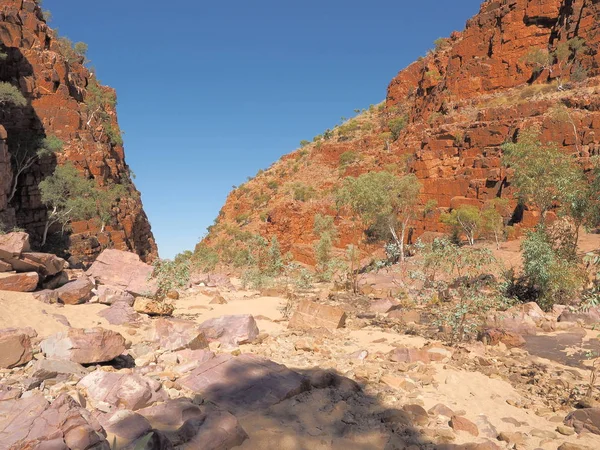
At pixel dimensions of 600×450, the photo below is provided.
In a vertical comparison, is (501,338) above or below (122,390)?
below

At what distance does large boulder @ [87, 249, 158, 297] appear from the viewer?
12375 millimetres

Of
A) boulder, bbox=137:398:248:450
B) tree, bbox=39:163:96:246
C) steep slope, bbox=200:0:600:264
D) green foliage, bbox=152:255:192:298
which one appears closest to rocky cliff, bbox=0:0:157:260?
tree, bbox=39:163:96:246

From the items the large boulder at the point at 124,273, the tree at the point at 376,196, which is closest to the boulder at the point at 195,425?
the large boulder at the point at 124,273

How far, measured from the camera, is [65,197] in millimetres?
25234

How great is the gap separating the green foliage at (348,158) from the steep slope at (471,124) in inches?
5.8

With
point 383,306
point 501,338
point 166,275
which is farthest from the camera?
point 383,306

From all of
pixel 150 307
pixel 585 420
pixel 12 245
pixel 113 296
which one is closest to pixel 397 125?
pixel 150 307

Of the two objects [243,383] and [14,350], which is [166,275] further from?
[243,383]

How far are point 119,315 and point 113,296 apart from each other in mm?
1640

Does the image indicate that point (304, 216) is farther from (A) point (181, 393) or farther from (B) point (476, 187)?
(A) point (181, 393)

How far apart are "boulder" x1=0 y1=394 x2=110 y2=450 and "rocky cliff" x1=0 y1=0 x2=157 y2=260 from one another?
77.0 feet

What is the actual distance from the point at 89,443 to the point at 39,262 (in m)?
8.24

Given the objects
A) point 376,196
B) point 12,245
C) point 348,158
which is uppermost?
point 348,158

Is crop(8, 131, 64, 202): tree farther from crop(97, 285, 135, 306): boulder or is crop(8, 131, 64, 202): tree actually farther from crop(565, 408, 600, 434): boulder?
crop(565, 408, 600, 434): boulder
